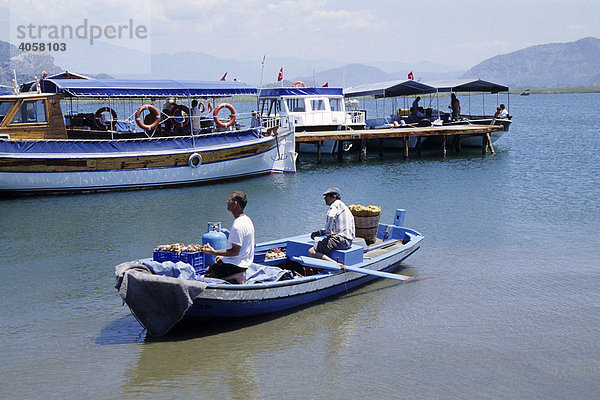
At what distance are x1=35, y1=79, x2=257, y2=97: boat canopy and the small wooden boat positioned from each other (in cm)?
1287

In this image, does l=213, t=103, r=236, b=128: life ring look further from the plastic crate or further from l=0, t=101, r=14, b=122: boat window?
the plastic crate

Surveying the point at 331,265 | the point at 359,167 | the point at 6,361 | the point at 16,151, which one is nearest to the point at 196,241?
the point at 331,265

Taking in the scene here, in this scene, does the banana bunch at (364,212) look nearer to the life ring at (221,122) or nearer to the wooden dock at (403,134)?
the life ring at (221,122)

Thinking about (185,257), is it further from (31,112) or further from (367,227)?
(31,112)

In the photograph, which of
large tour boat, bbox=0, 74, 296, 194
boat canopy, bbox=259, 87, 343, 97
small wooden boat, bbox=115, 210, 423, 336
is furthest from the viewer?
boat canopy, bbox=259, 87, 343, 97

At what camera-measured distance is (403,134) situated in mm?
33125

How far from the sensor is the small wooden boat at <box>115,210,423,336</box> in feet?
27.3

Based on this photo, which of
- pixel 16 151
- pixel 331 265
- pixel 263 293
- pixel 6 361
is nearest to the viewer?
pixel 6 361

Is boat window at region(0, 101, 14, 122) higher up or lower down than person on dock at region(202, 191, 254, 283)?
higher up

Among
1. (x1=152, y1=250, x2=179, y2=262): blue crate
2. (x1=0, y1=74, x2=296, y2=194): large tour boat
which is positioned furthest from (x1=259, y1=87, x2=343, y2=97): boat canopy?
(x1=152, y1=250, x2=179, y2=262): blue crate

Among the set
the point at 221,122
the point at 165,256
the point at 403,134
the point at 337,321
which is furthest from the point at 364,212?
the point at 403,134

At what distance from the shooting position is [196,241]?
15.3 metres

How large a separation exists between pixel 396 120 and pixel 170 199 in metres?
20.1

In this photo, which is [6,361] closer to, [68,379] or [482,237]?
[68,379]
